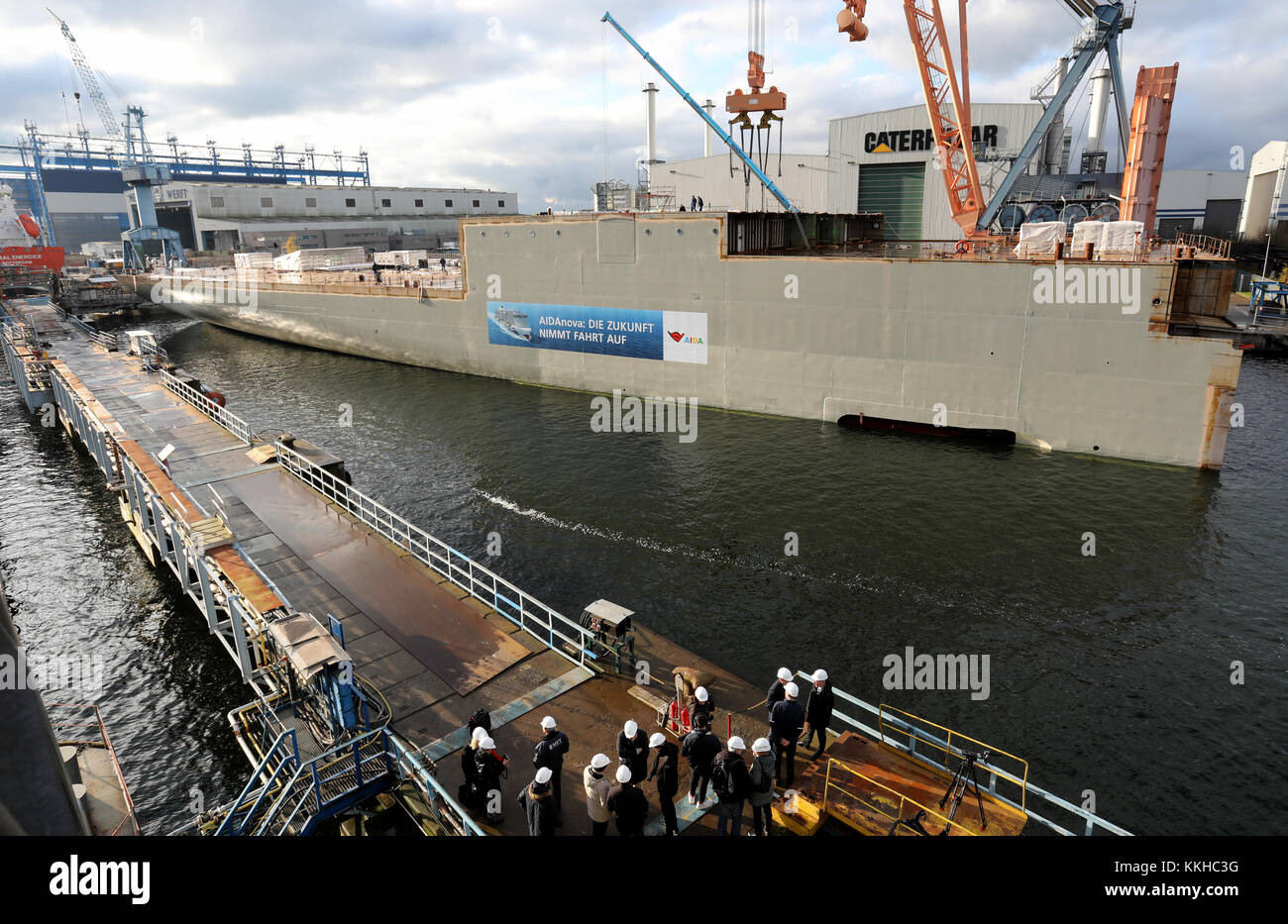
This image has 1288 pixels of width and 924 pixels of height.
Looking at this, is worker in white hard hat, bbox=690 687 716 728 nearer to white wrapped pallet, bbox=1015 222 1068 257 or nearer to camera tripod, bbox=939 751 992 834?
camera tripod, bbox=939 751 992 834

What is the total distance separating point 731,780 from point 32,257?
11981 cm

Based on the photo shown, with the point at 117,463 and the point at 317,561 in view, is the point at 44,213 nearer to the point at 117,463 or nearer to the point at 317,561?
the point at 117,463

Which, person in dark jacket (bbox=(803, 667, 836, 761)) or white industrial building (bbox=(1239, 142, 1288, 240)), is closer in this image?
person in dark jacket (bbox=(803, 667, 836, 761))

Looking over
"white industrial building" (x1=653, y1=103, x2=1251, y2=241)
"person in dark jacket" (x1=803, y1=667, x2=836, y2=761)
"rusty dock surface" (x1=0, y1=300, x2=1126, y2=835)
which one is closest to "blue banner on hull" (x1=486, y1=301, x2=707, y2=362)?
"white industrial building" (x1=653, y1=103, x2=1251, y2=241)

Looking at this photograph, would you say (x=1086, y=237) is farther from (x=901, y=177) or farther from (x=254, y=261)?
(x=254, y=261)

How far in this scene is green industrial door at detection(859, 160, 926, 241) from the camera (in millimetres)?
63469

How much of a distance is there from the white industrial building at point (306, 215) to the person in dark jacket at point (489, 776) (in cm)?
10577

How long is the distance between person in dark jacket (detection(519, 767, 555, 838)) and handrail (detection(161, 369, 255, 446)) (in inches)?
986

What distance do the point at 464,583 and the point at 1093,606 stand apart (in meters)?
17.6

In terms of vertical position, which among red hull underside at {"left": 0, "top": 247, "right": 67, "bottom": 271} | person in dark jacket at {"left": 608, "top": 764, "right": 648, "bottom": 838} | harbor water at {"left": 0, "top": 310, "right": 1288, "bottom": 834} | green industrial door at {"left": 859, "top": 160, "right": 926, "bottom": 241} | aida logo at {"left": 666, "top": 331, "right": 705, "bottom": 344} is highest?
green industrial door at {"left": 859, "top": 160, "right": 926, "bottom": 241}

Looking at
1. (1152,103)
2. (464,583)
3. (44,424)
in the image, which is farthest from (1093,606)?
(44,424)

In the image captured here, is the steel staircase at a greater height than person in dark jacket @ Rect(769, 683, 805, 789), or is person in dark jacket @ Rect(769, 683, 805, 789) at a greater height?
person in dark jacket @ Rect(769, 683, 805, 789)

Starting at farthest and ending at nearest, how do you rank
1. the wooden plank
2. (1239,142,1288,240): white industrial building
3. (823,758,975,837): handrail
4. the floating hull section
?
(1239,142,1288,240): white industrial building < the floating hull section < the wooden plank < (823,758,975,837): handrail

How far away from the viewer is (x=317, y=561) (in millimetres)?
20453
